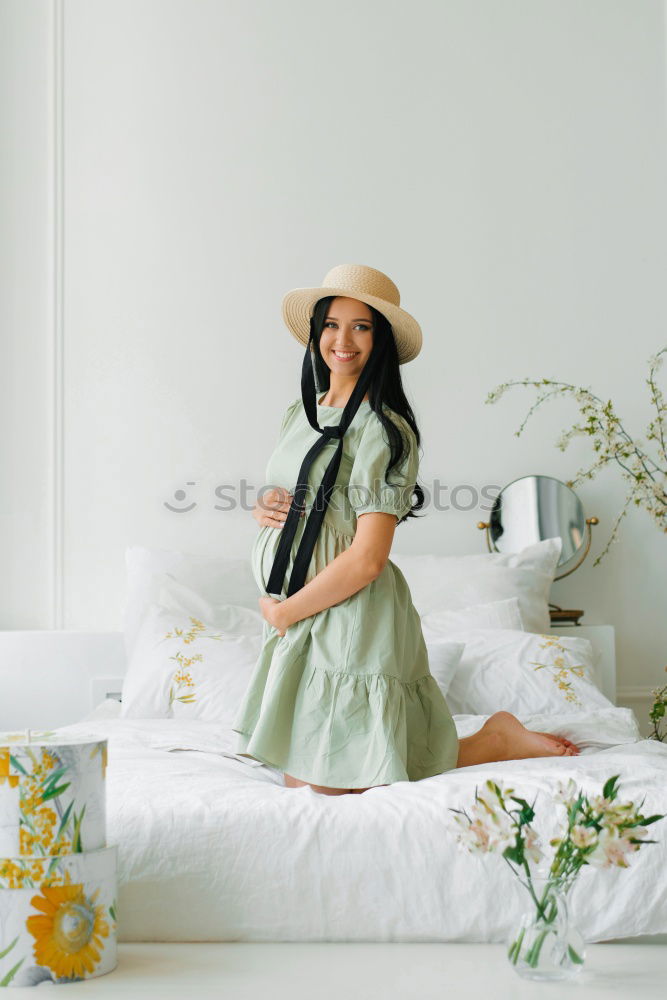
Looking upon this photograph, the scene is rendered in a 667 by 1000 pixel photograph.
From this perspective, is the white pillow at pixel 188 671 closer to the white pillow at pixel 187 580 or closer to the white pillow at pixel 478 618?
the white pillow at pixel 187 580

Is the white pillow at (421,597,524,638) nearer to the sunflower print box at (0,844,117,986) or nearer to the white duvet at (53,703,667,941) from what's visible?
the white duvet at (53,703,667,941)

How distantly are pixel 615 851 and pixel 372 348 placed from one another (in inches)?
45.0

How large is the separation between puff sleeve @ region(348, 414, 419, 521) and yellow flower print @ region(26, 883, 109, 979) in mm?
857

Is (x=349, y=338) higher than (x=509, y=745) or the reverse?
higher

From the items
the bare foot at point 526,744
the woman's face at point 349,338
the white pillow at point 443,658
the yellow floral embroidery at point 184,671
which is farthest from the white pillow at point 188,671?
the woman's face at point 349,338

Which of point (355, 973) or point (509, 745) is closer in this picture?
point (355, 973)

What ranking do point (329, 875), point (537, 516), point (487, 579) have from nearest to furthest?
point (329, 875), point (487, 579), point (537, 516)

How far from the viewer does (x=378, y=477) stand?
6.17 feet

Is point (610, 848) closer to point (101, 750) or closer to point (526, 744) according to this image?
point (101, 750)

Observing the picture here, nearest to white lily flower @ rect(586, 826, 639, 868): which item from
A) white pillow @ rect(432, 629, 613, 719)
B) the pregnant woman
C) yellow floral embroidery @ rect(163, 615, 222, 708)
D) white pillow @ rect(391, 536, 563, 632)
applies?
the pregnant woman

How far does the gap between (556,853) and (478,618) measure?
5.10 feet

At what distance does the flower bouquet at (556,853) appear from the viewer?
3.87 feet

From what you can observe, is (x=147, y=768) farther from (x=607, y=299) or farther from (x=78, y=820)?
(x=607, y=299)

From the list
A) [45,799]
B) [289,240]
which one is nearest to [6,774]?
[45,799]
